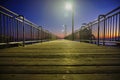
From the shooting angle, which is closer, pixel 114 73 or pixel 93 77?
pixel 93 77

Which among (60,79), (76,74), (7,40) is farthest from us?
(7,40)

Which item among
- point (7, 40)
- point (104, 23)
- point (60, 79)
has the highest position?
point (104, 23)

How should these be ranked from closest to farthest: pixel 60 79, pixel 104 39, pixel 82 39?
pixel 60 79, pixel 104 39, pixel 82 39

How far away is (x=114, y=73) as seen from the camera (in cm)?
197

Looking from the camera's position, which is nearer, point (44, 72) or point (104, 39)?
point (44, 72)

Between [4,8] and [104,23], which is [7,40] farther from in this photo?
[104,23]

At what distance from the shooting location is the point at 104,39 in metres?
7.46

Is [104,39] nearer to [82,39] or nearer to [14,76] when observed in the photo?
[14,76]

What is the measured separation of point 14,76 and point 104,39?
6.16 metres

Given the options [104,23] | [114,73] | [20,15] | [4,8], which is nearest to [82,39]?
[104,23]

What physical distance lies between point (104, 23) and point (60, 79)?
20.5ft

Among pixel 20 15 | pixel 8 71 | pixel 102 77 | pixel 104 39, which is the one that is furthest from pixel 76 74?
pixel 104 39

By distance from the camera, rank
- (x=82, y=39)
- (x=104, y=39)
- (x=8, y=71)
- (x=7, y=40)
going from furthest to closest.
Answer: (x=82, y=39)
(x=104, y=39)
(x=7, y=40)
(x=8, y=71)

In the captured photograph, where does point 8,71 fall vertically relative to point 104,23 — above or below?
below
